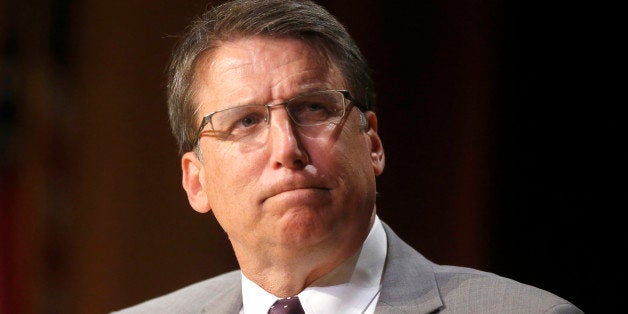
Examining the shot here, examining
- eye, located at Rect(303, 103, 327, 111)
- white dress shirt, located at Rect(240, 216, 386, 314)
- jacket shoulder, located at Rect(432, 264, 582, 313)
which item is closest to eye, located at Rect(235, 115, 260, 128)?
eye, located at Rect(303, 103, 327, 111)

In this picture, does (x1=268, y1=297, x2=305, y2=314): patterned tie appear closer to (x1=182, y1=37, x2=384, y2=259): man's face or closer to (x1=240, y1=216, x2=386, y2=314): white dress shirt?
(x1=240, y1=216, x2=386, y2=314): white dress shirt

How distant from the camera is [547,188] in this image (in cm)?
277

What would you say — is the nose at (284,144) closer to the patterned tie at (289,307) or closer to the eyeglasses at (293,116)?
the eyeglasses at (293,116)

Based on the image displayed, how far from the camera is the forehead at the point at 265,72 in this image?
2.01m

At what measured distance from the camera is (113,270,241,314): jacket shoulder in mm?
2502

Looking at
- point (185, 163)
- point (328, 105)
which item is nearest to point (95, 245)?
point (185, 163)

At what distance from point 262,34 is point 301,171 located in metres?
0.39

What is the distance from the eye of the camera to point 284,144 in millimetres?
1919

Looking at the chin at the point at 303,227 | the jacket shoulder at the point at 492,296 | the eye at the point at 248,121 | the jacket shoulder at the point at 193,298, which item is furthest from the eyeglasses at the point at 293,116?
the jacket shoulder at the point at 193,298

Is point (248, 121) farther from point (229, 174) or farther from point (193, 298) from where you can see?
point (193, 298)

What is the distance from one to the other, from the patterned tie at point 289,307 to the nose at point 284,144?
366 mm

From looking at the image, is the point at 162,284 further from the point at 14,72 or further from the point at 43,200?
the point at 14,72

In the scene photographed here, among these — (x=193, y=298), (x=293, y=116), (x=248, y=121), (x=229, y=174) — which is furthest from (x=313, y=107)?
(x=193, y=298)

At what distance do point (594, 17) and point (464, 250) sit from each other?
914 mm
